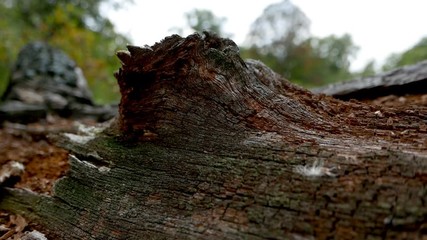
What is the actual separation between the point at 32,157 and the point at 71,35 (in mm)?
7943

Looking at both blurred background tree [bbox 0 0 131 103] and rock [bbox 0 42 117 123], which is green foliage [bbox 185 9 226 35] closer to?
blurred background tree [bbox 0 0 131 103]

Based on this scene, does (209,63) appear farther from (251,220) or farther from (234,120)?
(251,220)

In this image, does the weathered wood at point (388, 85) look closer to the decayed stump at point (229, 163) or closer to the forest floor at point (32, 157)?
the forest floor at point (32, 157)

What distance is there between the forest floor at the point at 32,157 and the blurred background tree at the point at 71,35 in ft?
20.2

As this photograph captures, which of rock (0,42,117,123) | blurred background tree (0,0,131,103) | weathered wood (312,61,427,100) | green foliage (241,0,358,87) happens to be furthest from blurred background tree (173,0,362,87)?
weathered wood (312,61,427,100)

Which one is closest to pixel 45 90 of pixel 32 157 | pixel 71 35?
pixel 32 157

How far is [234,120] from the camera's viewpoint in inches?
75.8

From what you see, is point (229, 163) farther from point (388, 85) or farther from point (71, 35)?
point (71, 35)

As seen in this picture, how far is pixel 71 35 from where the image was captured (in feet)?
33.9

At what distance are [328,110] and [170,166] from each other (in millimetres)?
970

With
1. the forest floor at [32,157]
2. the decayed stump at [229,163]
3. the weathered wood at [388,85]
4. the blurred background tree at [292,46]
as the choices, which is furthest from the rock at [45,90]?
the blurred background tree at [292,46]

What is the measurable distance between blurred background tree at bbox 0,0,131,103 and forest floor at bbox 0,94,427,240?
6.16m

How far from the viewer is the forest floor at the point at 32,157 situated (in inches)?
87.0

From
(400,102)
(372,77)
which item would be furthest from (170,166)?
(372,77)
